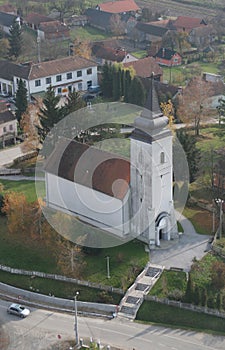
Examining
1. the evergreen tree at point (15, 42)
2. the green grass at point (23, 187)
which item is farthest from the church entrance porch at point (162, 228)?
the evergreen tree at point (15, 42)

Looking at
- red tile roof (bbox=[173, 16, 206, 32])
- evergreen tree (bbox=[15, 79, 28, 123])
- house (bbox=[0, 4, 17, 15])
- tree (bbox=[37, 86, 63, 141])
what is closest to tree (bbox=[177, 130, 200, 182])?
tree (bbox=[37, 86, 63, 141])

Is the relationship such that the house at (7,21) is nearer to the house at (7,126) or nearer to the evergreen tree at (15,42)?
the evergreen tree at (15,42)

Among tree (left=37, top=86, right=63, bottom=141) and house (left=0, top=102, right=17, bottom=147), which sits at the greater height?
tree (left=37, top=86, right=63, bottom=141)

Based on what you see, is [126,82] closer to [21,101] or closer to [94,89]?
[94,89]

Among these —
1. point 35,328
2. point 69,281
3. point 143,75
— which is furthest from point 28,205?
point 143,75

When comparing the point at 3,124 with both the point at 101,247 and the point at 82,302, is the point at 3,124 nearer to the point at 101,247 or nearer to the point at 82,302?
the point at 101,247

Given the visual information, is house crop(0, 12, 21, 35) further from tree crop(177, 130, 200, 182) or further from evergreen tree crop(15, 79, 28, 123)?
tree crop(177, 130, 200, 182)
